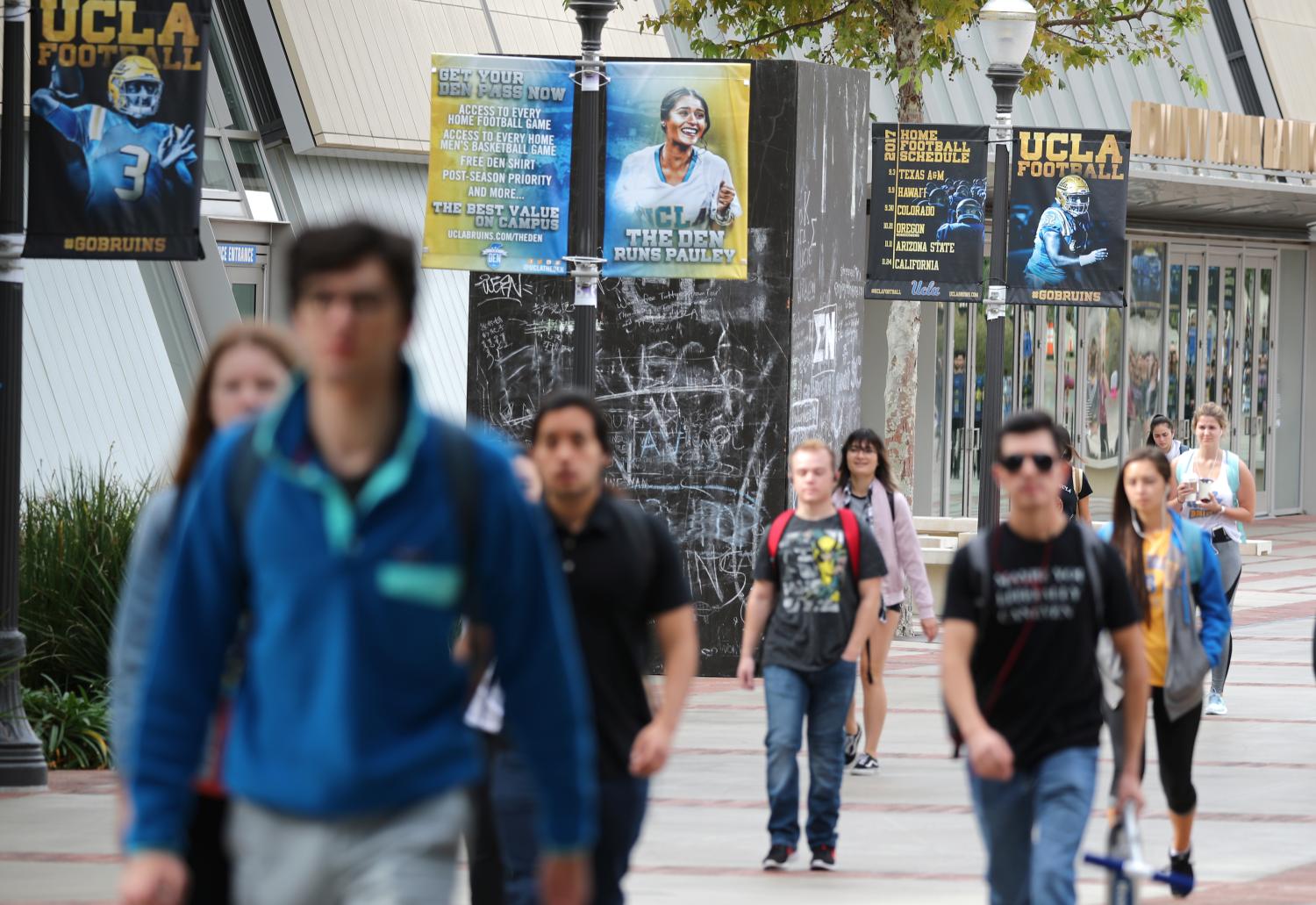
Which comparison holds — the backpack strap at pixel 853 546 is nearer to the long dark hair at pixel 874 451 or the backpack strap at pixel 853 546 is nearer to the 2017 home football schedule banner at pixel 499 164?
the long dark hair at pixel 874 451

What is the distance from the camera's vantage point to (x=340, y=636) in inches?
133

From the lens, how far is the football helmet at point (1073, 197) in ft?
57.5

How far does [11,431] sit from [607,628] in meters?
5.56

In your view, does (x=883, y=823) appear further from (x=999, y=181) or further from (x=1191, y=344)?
(x=1191, y=344)

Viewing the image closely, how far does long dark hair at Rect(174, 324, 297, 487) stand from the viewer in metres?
4.70

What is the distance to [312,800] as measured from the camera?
3.40 meters

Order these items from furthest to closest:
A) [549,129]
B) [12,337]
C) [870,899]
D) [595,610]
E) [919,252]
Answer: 1. [919,252]
2. [549,129]
3. [12,337]
4. [870,899]
5. [595,610]

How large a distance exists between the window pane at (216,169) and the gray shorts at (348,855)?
19.5 m

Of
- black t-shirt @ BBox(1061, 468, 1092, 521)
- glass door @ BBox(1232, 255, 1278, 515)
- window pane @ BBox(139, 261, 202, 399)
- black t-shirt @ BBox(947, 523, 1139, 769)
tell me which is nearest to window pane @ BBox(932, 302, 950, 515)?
glass door @ BBox(1232, 255, 1278, 515)

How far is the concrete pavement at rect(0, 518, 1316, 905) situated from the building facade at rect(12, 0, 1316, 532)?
8.31 meters

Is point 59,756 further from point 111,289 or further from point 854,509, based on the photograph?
point 111,289

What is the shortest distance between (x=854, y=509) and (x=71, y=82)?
441cm

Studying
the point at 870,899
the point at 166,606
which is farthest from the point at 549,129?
the point at 166,606

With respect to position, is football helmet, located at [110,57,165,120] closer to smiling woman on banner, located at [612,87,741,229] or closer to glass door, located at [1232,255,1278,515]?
smiling woman on banner, located at [612,87,741,229]
